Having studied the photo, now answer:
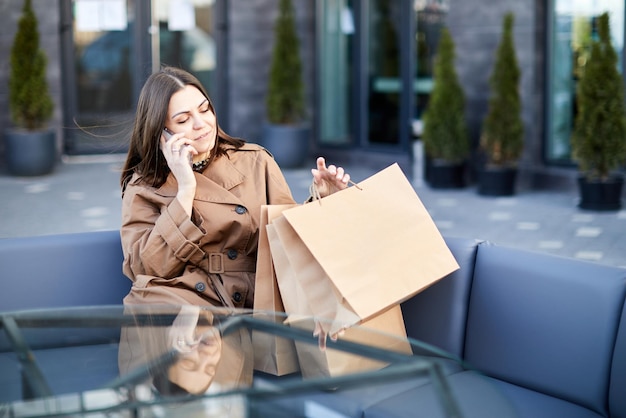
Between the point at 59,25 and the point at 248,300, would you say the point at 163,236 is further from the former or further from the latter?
the point at 59,25

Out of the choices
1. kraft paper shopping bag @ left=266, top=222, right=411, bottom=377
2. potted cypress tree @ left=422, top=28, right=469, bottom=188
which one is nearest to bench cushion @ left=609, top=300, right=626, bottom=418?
kraft paper shopping bag @ left=266, top=222, right=411, bottom=377

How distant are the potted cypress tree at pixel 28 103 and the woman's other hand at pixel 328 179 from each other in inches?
267

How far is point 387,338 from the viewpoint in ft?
6.36

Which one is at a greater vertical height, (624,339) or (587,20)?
(587,20)

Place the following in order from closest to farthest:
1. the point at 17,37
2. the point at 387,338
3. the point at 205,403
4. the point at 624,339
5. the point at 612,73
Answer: the point at 205,403, the point at 387,338, the point at 624,339, the point at 612,73, the point at 17,37

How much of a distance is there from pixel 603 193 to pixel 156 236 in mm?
5304

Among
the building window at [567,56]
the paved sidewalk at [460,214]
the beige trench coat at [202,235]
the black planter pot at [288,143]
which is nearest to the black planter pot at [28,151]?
the paved sidewalk at [460,214]

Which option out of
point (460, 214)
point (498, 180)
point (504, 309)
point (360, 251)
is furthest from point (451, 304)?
point (498, 180)

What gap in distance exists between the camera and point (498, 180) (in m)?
8.04

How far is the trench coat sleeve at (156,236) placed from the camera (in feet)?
8.86

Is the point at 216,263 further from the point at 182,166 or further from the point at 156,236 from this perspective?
the point at 182,166

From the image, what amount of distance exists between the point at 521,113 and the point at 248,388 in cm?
703

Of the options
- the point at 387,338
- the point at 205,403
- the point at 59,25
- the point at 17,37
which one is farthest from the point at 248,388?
the point at 59,25

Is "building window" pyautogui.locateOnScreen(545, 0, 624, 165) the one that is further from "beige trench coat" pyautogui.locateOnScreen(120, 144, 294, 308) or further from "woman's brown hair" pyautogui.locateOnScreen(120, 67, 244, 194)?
"woman's brown hair" pyautogui.locateOnScreen(120, 67, 244, 194)
